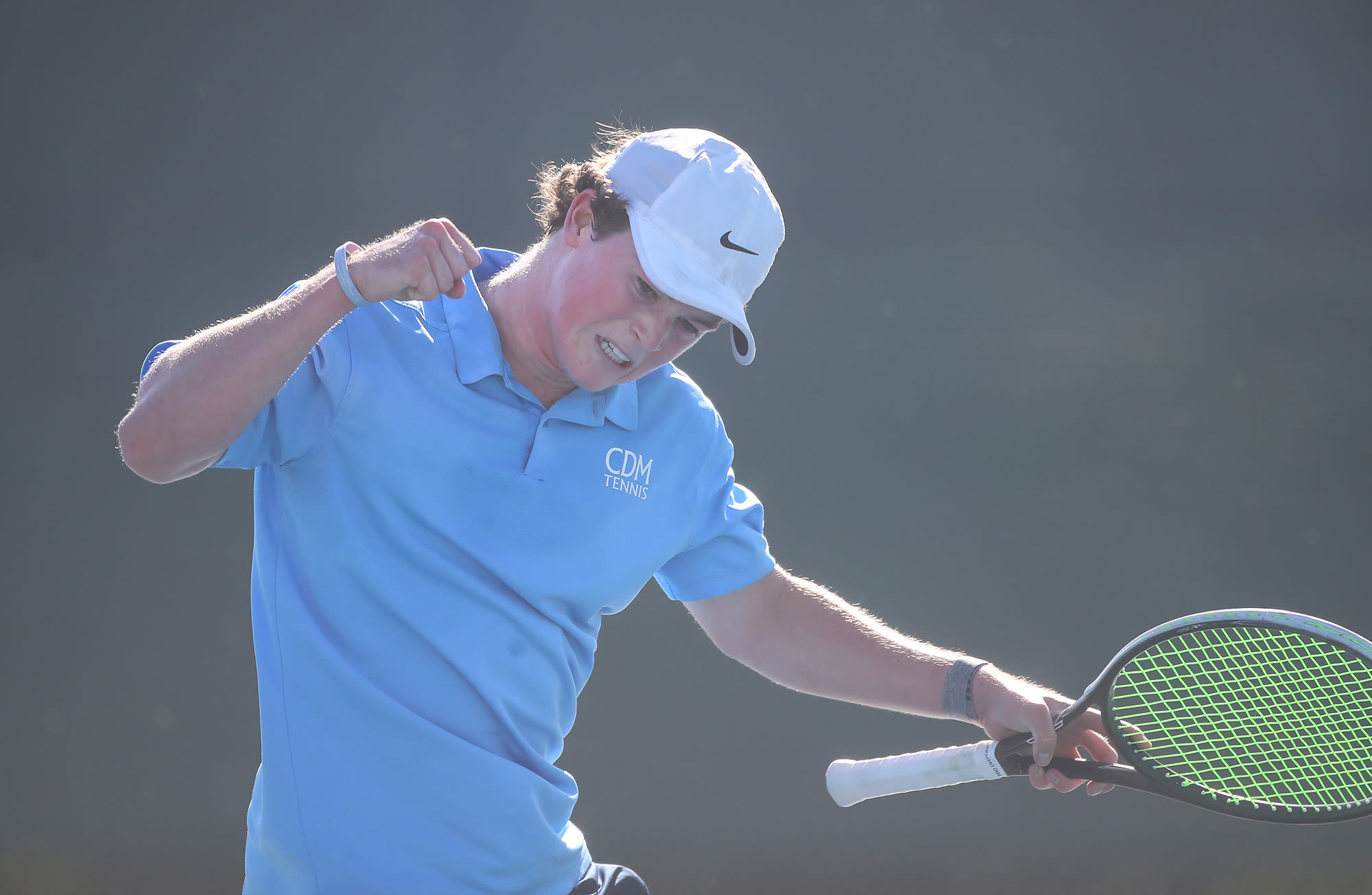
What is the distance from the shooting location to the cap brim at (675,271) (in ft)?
4.93

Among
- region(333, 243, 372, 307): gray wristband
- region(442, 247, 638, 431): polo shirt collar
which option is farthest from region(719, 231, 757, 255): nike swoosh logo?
region(333, 243, 372, 307): gray wristband

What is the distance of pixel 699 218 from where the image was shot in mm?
1536

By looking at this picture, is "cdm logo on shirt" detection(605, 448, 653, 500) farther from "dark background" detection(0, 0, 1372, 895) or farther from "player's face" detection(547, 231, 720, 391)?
"dark background" detection(0, 0, 1372, 895)

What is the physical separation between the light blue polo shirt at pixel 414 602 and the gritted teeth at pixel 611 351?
0.10 m

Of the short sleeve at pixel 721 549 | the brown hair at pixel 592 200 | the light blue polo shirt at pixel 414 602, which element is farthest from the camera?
the short sleeve at pixel 721 549

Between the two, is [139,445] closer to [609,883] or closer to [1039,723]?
[609,883]

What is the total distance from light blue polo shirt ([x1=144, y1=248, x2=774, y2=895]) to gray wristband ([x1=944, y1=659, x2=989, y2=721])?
58 cm

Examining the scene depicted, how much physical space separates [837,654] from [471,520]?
0.67 metres

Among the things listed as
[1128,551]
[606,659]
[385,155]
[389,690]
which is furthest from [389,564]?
[1128,551]

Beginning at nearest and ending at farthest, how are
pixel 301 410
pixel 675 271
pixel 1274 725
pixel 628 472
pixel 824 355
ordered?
pixel 301 410, pixel 675 271, pixel 628 472, pixel 1274 725, pixel 824 355

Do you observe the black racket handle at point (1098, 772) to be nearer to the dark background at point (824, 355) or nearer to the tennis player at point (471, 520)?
the tennis player at point (471, 520)

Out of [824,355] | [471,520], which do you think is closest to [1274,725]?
[471,520]

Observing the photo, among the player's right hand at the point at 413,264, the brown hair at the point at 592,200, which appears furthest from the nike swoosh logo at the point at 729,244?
the player's right hand at the point at 413,264

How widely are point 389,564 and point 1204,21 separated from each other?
12.1 feet
